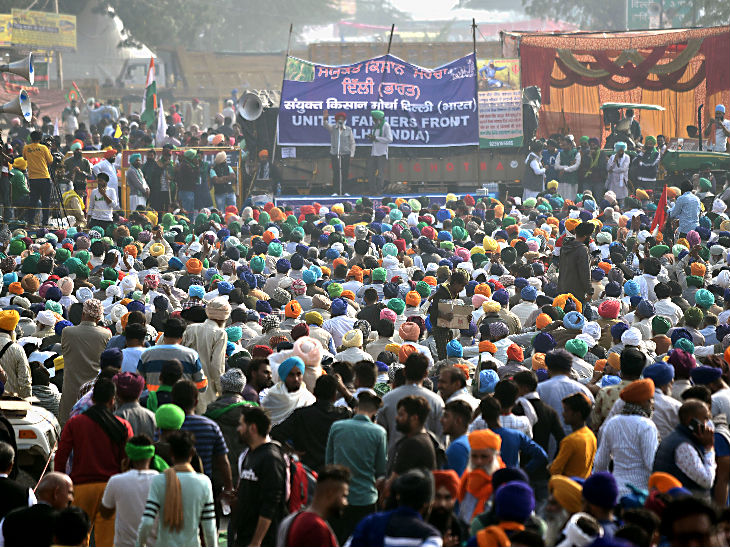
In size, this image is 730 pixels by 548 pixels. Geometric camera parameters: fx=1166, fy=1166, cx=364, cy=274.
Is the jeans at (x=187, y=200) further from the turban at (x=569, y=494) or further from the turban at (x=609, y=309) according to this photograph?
the turban at (x=569, y=494)

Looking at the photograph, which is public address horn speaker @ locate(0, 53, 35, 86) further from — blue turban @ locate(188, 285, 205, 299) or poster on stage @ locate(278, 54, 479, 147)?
poster on stage @ locate(278, 54, 479, 147)

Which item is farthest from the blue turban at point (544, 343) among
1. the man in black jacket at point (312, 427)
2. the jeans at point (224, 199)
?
the jeans at point (224, 199)

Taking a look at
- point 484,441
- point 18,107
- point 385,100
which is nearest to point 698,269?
point 484,441

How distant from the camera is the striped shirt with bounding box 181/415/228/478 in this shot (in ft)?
22.3

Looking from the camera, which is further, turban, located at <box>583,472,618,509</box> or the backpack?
the backpack

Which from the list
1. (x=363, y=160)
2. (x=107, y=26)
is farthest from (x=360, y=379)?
(x=107, y=26)

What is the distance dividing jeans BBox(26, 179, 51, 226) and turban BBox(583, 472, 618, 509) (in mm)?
15426

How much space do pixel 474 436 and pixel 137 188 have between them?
55.0 feet

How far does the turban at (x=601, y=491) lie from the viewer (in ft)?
17.3

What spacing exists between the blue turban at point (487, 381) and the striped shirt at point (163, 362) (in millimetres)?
1973

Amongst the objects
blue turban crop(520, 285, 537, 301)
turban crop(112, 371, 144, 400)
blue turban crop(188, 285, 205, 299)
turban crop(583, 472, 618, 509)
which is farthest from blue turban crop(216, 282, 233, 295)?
turban crop(583, 472, 618, 509)

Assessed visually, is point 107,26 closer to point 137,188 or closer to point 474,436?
point 137,188

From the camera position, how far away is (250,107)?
2483cm

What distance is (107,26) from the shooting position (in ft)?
195
